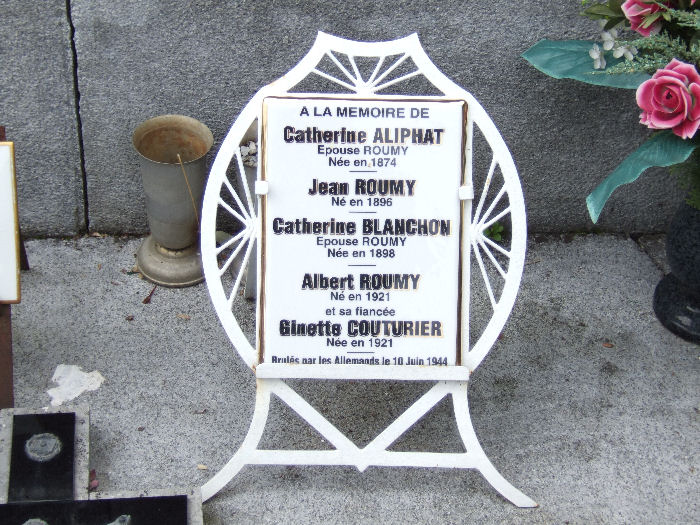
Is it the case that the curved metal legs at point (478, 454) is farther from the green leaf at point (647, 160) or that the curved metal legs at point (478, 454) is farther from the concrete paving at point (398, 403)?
the green leaf at point (647, 160)

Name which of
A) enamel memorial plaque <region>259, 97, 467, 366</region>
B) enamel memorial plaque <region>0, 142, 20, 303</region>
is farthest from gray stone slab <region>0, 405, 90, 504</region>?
enamel memorial plaque <region>259, 97, 467, 366</region>

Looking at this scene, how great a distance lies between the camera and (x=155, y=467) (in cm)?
291

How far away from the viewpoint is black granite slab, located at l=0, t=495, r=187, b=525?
2566 mm

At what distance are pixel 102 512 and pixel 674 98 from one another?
2.42m

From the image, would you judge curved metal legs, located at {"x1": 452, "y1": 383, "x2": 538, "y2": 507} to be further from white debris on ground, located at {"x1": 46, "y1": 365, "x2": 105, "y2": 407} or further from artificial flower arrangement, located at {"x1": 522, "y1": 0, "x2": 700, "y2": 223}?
white debris on ground, located at {"x1": 46, "y1": 365, "x2": 105, "y2": 407}

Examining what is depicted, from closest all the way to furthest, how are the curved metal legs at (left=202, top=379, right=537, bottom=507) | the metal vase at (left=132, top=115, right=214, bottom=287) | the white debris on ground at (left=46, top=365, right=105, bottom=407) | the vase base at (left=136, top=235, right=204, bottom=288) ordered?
the curved metal legs at (left=202, top=379, right=537, bottom=507) → the white debris on ground at (left=46, top=365, right=105, bottom=407) → the metal vase at (left=132, top=115, right=214, bottom=287) → the vase base at (left=136, top=235, right=204, bottom=288)

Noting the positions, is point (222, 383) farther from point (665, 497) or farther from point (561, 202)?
point (561, 202)

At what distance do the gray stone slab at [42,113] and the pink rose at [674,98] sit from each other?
246 centimetres

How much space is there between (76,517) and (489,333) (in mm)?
1492

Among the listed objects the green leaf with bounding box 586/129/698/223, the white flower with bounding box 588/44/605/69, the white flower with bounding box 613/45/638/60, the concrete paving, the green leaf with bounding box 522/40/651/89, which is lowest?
the concrete paving

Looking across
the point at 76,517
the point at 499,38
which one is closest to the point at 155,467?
the point at 76,517

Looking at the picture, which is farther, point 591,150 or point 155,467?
point 591,150

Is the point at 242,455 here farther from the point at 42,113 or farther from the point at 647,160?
the point at 42,113

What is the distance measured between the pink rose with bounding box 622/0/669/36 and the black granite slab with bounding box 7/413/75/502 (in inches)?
101
